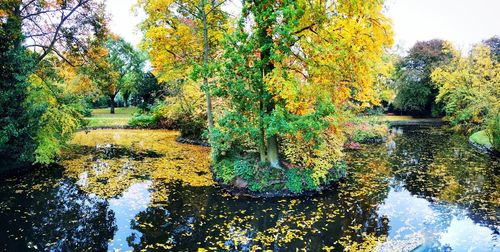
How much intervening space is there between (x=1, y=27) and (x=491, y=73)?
29.9 meters

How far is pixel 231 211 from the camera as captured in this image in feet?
34.1

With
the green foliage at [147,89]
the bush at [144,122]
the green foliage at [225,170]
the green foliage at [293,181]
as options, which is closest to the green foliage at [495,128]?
the green foliage at [293,181]

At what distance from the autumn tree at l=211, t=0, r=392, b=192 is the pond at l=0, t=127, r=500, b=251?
126 cm

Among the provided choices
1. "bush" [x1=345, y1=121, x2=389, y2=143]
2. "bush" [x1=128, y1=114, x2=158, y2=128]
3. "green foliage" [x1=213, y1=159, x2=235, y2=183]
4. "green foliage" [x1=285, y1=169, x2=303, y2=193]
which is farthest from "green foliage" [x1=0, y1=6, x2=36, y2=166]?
"bush" [x1=128, y1=114, x2=158, y2=128]

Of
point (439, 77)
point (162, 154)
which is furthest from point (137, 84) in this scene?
point (439, 77)

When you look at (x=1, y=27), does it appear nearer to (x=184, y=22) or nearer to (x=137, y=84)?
(x=184, y=22)

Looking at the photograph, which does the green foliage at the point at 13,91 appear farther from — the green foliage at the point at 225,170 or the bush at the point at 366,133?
the bush at the point at 366,133

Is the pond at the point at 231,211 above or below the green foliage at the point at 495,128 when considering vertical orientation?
below

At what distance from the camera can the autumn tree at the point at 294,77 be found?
10891 mm

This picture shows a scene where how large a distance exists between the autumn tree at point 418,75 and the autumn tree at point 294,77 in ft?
126

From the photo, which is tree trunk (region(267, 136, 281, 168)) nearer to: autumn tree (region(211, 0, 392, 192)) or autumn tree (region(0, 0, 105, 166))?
autumn tree (region(211, 0, 392, 192))

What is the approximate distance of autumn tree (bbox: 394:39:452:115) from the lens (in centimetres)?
4562

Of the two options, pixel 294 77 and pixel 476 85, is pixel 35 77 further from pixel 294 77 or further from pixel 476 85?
pixel 476 85

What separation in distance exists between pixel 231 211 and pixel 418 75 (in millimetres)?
43894
